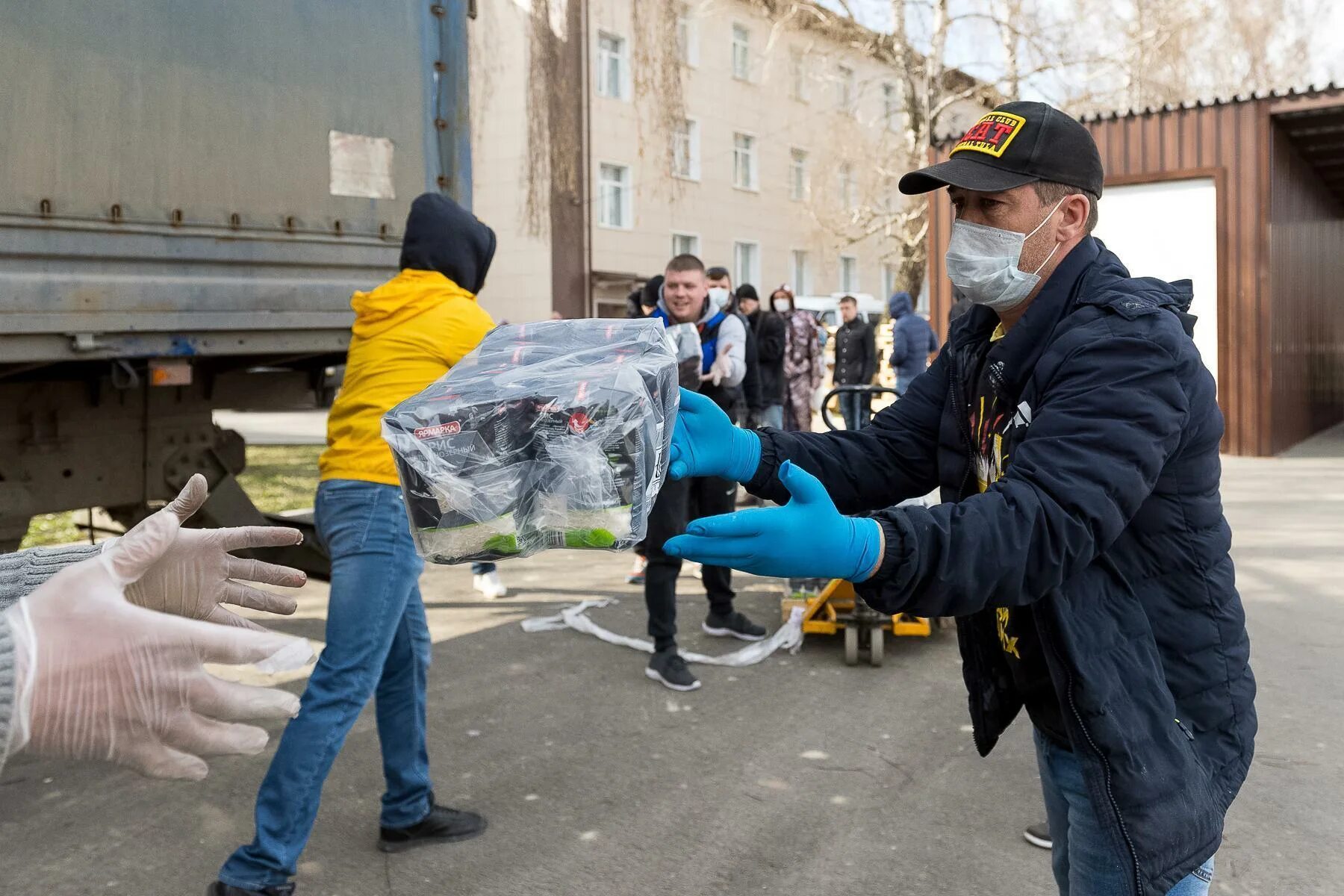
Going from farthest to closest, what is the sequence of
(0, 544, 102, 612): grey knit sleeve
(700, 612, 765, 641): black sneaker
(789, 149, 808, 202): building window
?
(789, 149, 808, 202): building window → (700, 612, 765, 641): black sneaker → (0, 544, 102, 612): grey knit sleeve

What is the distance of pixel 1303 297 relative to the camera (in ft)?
48.6

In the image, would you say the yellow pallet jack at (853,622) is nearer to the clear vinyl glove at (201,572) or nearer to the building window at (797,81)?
the clear vinyl glove at (201,572)

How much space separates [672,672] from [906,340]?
24.7 feet

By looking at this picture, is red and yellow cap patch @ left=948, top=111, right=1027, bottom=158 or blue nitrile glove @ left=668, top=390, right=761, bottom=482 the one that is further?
blue nitrile glove @ left=668, top=390, right=761, bottom=482

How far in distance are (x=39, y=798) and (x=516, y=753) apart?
1.69 meters

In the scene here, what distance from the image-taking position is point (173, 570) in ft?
5.41

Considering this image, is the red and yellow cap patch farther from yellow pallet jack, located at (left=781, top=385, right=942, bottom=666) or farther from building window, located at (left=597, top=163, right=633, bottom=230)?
building window, located at (left=597, top=163, right=633, bottom=230)

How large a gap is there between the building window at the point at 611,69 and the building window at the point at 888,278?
1248 centimetres

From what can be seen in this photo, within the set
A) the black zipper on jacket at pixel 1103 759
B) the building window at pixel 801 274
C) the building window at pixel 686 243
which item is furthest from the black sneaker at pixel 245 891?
the building window at pixel 801 274

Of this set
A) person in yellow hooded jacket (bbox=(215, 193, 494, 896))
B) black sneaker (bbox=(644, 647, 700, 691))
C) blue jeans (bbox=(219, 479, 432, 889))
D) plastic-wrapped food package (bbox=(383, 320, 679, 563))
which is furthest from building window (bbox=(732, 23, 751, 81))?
plastic-wrapped food package (bbox=(383, 320, 679, 563))

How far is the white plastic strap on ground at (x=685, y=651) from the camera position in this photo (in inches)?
220

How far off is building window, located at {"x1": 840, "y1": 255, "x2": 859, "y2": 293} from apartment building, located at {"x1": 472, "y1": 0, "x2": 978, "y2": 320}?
399mm

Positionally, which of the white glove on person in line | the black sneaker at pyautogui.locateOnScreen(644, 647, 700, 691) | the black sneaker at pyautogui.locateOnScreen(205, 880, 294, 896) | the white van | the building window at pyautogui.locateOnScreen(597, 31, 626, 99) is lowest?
the black sneaker at pyautogui.locateOnScreen(205, 880, 294, 896)

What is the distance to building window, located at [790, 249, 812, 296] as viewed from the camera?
31781 mm
